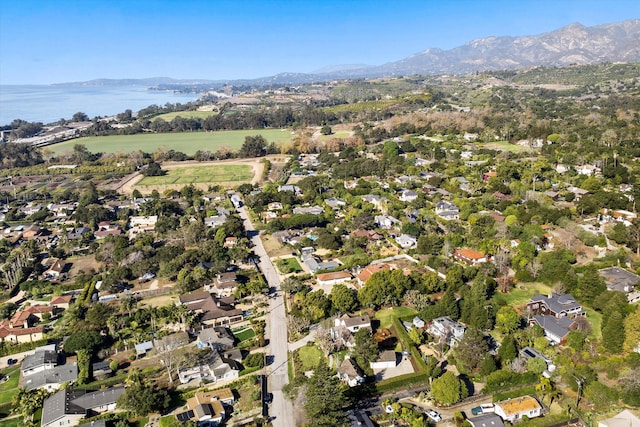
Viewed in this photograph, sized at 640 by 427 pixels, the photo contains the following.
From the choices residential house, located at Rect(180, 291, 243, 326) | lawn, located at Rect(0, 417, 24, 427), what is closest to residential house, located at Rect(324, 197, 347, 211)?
residential house, located at Rect(180, 291, 243, 326)

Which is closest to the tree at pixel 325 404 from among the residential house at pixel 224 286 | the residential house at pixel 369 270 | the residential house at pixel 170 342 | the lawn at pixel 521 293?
the residential house at pixel 170 342

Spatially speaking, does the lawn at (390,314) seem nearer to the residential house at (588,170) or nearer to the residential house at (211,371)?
the residential house at (211,371)

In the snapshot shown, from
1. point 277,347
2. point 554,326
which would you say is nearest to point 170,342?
point 277,347

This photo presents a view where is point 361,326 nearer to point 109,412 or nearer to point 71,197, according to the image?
point 109,412

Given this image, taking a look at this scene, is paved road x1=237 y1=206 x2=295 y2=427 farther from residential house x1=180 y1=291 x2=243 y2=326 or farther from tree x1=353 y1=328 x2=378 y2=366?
tree x1=353 y1=328 x2=378 y2=366

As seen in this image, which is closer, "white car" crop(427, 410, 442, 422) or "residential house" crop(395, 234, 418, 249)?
"white car" crop(427, 410, 442, 422)

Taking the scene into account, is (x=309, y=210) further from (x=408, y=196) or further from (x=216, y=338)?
(x=216, y=338)
